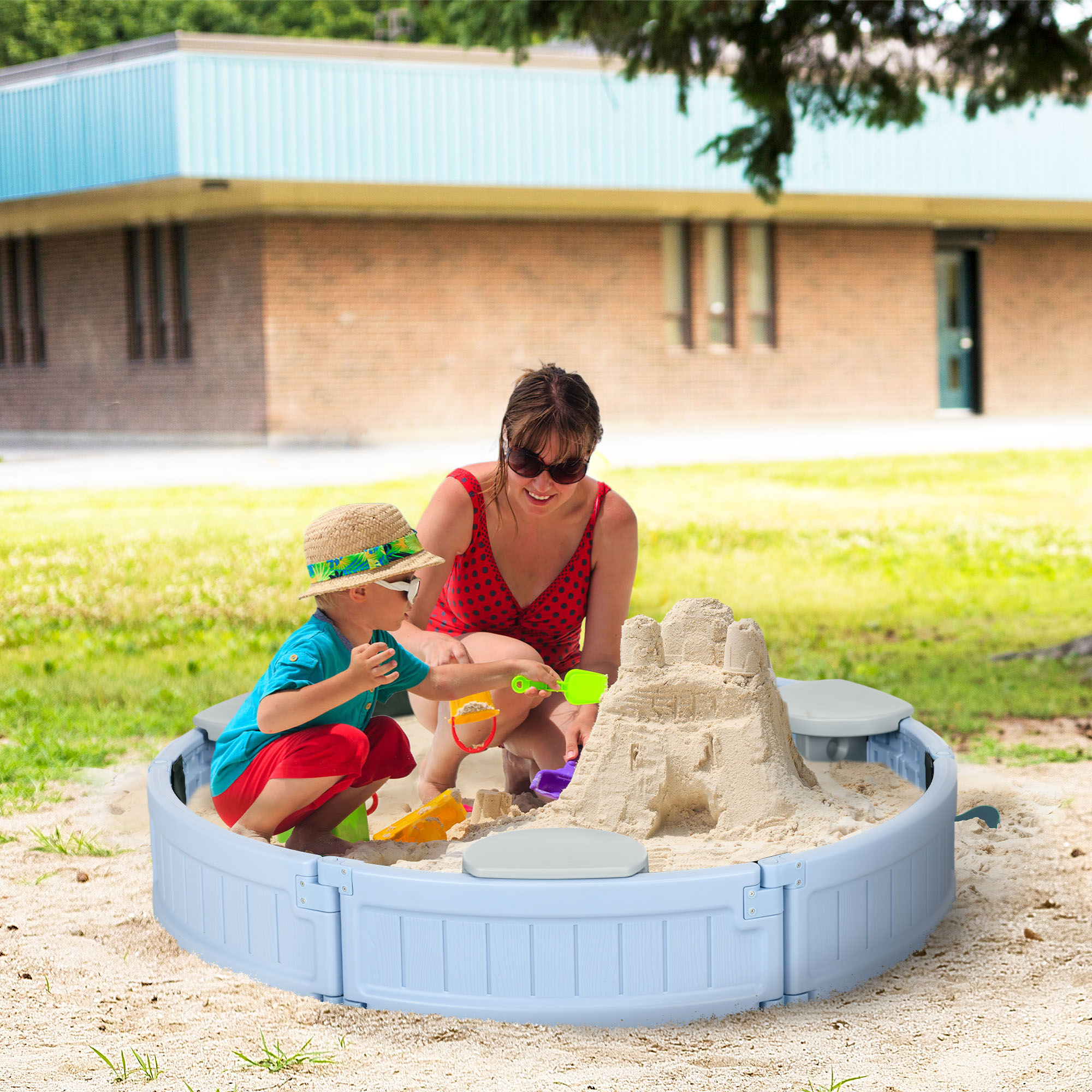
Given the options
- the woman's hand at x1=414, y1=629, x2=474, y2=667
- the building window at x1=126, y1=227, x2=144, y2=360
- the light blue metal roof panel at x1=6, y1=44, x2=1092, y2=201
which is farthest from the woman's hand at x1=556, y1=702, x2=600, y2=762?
the building window at x1=126, y1=227, x2=144, y2=360

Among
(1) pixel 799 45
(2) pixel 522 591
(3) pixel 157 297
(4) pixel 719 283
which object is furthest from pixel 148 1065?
(4) pixel 719 283

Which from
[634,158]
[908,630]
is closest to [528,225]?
[634,158]

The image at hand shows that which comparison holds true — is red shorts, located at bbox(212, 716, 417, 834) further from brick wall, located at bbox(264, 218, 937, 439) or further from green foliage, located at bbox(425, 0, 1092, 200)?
brick wall, located at bbox(264, 218, 937, 439)

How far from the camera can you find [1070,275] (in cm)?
2700

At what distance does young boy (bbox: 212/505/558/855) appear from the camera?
3432mm

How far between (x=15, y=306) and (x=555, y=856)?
22.7 meters

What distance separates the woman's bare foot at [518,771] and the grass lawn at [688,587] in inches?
71.8

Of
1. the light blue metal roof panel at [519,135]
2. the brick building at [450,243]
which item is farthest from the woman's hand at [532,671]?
the brick building at [450,243]

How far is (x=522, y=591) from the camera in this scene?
172 inches

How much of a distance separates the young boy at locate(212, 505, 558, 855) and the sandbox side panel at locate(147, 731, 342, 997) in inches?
7.8

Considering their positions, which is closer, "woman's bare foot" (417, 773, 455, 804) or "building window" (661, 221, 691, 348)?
"woman's bare foot" (417, 773, 455, 804)

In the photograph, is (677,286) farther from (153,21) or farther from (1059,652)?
(153,21)

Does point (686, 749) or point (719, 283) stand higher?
point (719, 283)

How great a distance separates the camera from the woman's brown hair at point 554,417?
381cm
